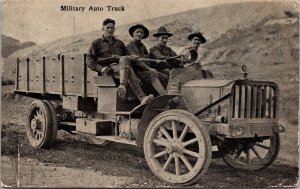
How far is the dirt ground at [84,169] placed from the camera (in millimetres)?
5984

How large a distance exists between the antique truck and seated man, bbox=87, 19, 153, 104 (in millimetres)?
160

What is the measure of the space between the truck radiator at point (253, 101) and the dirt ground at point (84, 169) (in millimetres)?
909

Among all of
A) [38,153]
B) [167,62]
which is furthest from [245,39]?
[38,153]

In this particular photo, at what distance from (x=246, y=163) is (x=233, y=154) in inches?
9.1

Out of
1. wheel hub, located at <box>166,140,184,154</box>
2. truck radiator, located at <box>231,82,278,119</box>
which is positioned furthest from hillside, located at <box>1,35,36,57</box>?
truck radiator, located at <box>231,82,278,119</box>

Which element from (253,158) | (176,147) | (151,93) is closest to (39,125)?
(151,93)

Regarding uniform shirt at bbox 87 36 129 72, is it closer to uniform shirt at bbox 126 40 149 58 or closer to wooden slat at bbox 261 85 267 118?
uniform shirt at bbox 126 40 149 58

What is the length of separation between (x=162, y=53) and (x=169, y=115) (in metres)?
1.63

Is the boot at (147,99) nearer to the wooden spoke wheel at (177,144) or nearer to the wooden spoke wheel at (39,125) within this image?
the wooden spoke wheel at (177,144)

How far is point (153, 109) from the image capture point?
5.96m

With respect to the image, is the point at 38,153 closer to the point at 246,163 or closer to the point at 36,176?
the point at 36,176

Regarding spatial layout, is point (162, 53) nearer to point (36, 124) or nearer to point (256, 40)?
point (256, 40)

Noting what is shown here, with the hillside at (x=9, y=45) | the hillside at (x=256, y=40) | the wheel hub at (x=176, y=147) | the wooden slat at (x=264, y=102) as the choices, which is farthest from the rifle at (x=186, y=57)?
the hillside at (x=9, y=45)

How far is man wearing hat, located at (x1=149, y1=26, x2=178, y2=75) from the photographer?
6.65 metres
